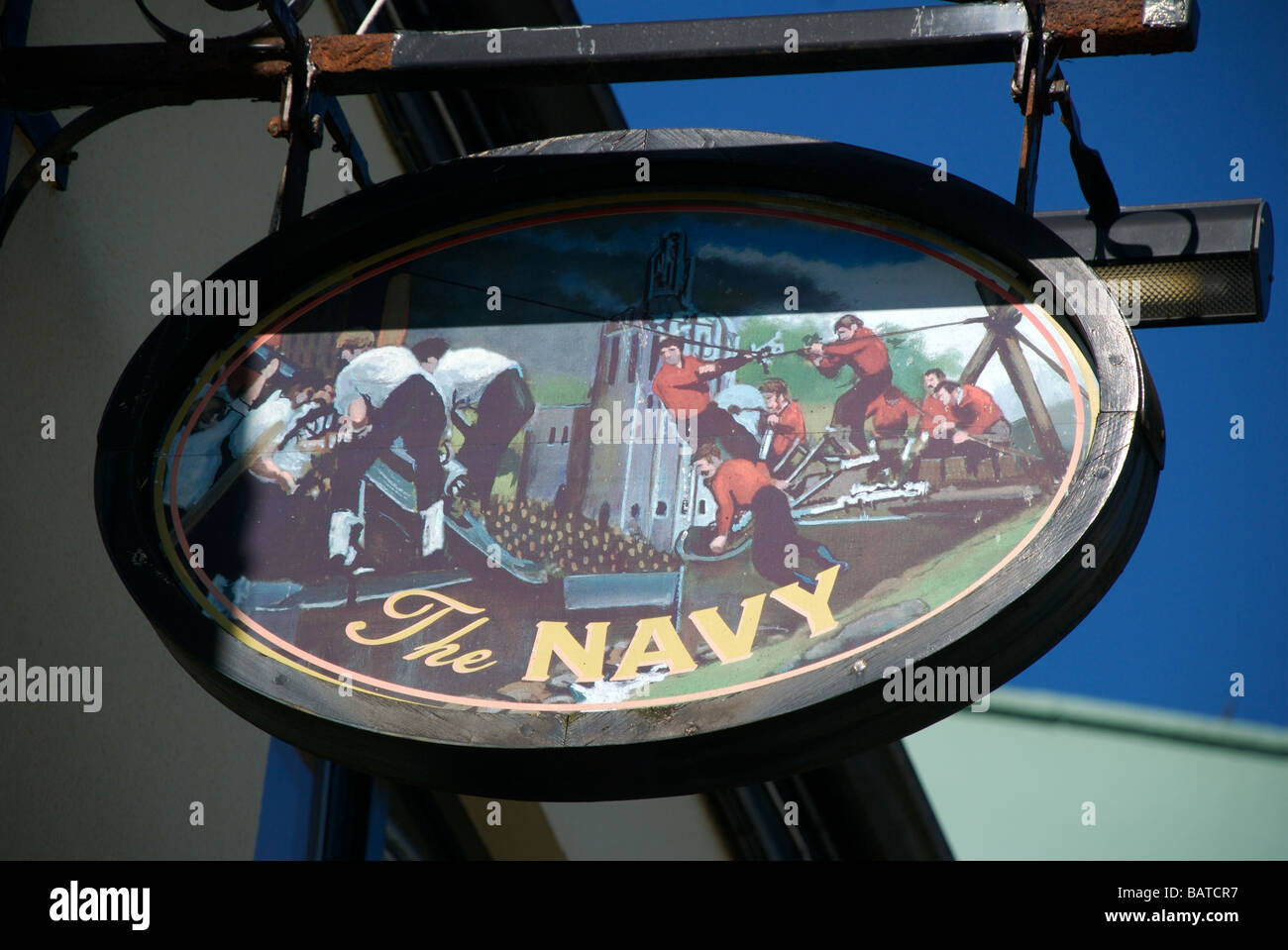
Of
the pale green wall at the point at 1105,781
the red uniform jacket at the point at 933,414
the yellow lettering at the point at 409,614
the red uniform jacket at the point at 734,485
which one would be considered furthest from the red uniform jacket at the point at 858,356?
the pale green wall at the point at 1105,781

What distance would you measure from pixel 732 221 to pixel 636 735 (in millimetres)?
1143

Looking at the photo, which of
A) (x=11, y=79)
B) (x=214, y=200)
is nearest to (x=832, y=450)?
(x=11, y=79)

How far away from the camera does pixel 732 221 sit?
3.26 m

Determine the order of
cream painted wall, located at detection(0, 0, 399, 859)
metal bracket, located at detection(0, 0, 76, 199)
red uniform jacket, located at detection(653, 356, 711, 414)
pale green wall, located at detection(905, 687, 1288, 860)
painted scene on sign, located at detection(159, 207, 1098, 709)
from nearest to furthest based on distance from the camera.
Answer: painted scene on sign, located at detection(159, 207, 1098, 709) < red uniform jacket, located at detection(653, 356, 711, 414) < metal bracket, located at detection(0, 0, 76, 199) < cream painted wall, located at detection(0, 0, 399, 859) < pale green wall, located at detection(905, 687, 1288, 860)

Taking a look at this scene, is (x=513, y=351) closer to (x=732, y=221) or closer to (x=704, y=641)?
(x=732, y=221)

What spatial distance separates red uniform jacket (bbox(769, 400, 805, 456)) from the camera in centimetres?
289

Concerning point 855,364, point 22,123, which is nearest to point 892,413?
point 855,364

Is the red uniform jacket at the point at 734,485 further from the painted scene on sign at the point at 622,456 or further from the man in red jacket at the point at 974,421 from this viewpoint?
the man in red jacket at the point at 974,421

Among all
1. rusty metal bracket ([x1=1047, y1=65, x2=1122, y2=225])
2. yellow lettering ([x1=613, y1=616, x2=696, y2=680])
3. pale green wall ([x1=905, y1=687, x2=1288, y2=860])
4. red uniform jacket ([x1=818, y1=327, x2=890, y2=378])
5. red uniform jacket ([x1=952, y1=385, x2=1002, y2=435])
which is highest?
rusty metal bracket ([x1=1047, y1=65, x2=1122, y2=225])

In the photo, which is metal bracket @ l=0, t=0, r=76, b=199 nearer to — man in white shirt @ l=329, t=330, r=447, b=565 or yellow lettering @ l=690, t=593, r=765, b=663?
man in white shirt @ l=329, t=330, r=447, b=565

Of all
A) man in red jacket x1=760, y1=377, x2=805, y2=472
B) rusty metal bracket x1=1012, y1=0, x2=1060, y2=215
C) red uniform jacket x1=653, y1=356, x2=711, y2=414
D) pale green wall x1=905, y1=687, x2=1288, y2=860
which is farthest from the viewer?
pale green wall x1=905, y1=687, x2=1288, y2=860

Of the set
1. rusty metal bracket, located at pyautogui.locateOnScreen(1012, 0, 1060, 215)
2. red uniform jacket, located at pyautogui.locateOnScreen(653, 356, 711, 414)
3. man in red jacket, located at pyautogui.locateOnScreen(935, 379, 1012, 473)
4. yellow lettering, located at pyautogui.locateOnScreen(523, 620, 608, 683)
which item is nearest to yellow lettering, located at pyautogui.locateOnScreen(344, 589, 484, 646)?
yellow lettering, located at pyautogui.locateOnScreen(523, 620, 608, 683)

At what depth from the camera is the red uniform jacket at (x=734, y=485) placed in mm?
2793

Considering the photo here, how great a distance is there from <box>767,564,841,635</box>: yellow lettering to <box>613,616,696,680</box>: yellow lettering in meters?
0.05
